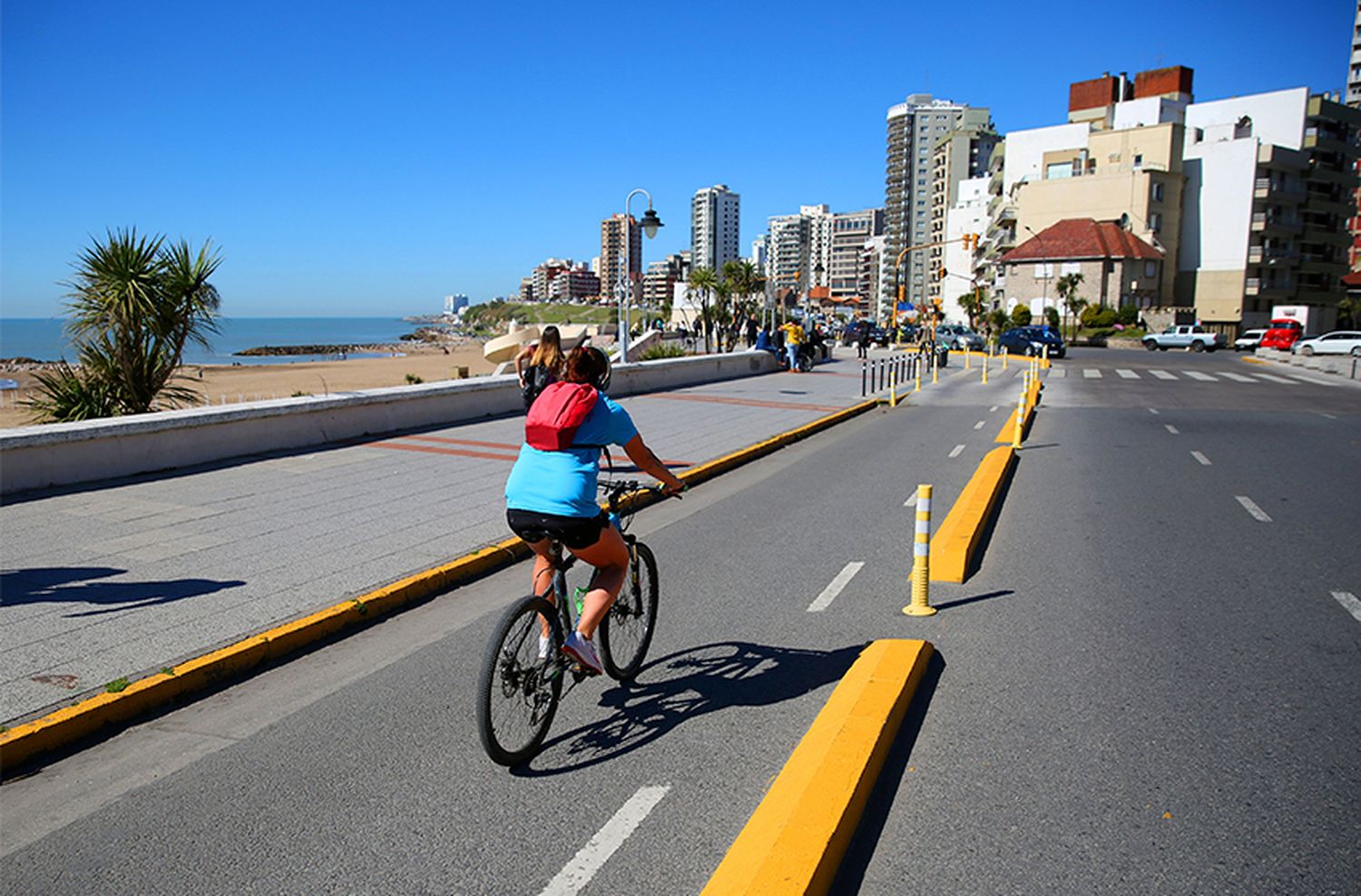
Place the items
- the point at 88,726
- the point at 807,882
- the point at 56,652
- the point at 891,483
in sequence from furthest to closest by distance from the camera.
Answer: the point at 891,483 → the point at 56,652 → the point at 88,726 → the point at 807,882

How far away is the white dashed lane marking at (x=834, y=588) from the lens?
22.9 ft

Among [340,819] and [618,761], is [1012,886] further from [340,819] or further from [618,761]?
[340,819]

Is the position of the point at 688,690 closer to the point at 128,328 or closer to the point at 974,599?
the point at 974,599

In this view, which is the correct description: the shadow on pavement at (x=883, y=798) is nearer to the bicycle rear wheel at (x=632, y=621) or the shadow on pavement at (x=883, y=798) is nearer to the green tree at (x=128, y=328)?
the bicycle rear wheel at (x=632, y=621)

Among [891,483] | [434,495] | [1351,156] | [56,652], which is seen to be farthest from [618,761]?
[1351,156]

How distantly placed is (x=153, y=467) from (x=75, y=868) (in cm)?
842

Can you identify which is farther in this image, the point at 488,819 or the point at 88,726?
the point at 88,726

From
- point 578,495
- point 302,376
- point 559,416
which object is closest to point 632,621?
point 578,495

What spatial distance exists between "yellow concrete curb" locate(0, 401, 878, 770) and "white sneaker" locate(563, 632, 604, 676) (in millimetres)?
1096

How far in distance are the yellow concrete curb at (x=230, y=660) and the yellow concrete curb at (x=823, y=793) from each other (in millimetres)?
1644

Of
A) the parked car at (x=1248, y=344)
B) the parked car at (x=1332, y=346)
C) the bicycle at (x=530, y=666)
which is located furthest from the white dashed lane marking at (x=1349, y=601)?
the parked car at (x=1248, y=344)

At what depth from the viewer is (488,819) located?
3.94 metres

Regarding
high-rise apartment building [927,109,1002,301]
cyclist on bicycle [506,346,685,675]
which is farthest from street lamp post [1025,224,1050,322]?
cyclist on bicycle [506,346,685,675]

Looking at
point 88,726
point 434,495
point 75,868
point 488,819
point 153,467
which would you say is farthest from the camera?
point 153,467
